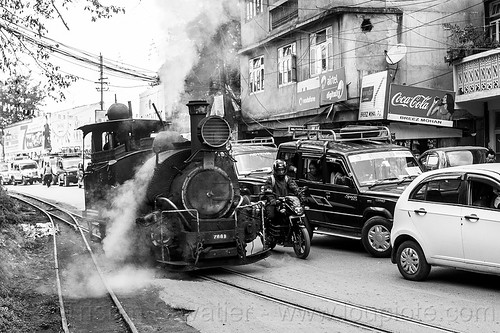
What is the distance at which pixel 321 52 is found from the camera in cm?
2238

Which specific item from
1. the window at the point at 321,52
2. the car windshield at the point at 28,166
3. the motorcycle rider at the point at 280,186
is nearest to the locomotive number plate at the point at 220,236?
the motorcycle rider at the point at 280,186

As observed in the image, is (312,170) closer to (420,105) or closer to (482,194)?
(482,194)

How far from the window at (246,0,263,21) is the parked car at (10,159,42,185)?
32.1 m

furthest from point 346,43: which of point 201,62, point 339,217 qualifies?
point 339,217

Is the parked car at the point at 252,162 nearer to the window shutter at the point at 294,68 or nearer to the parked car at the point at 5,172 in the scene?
the window shutter at the point at 294,68

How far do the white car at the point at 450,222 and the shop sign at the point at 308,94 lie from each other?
14.0 m

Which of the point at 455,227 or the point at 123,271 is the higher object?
the point at 455,227

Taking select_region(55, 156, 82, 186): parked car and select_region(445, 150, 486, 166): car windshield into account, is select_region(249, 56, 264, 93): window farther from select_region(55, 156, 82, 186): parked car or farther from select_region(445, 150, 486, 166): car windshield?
select_region(55, 156, 82, 186): parked car

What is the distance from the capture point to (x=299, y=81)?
80.0 ft

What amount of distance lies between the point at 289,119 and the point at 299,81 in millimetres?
1648

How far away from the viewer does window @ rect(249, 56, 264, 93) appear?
27453 mm

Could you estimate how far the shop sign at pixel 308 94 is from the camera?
22422mm

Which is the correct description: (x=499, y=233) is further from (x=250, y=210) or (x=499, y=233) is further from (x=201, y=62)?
(x=201, y=62)

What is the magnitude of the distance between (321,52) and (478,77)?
20.5ft
